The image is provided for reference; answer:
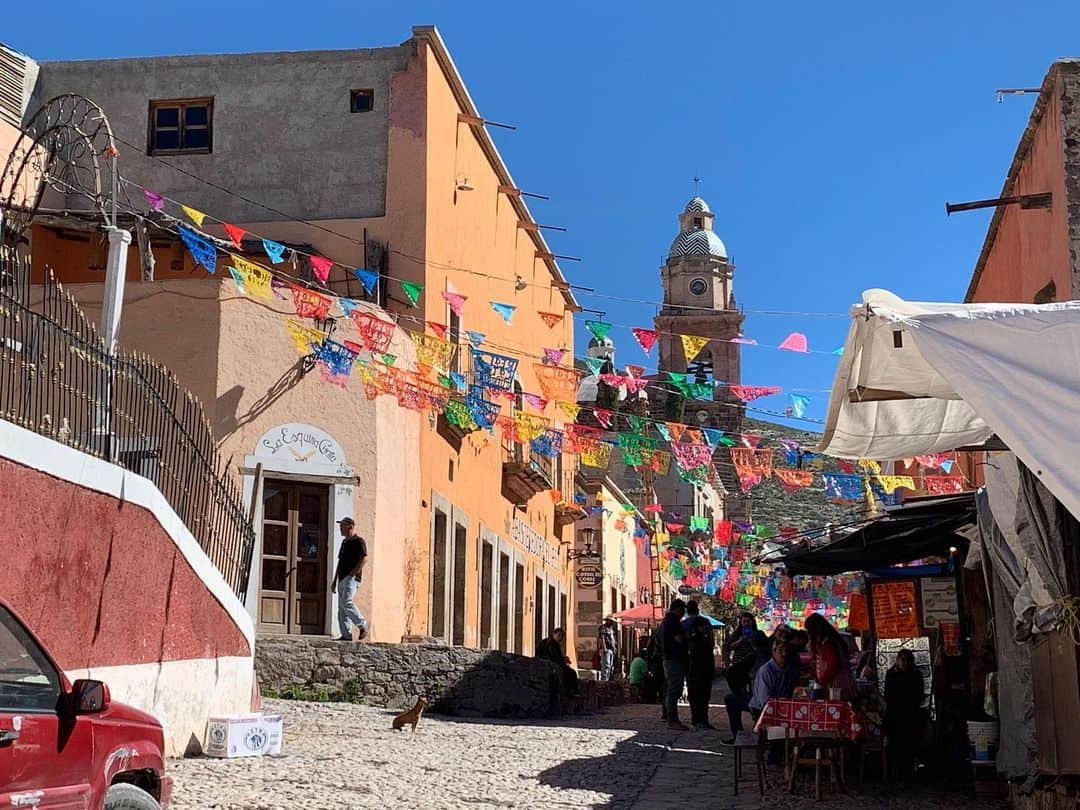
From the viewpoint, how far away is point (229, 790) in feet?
30.1

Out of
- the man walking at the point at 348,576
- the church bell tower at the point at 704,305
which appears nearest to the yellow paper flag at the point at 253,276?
the man walking at the point at 348,576

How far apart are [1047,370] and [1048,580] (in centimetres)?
190

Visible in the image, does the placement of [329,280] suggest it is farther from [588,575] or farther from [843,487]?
[588,575]

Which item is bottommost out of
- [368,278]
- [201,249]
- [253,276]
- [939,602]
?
[939,602]

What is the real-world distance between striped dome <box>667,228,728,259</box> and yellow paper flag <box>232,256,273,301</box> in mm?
75599

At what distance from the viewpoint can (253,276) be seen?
1636 cm

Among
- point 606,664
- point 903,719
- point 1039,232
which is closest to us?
point 903,719

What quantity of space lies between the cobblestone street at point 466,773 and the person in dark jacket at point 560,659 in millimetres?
4919

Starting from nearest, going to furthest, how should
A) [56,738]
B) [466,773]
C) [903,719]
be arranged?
[56,738], [466,773], [903,719]

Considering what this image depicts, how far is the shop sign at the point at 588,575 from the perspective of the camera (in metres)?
39.8

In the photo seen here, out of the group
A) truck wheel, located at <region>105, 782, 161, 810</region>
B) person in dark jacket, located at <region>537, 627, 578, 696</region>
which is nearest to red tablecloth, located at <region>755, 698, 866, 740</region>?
truck wheel, located at <region>105, 782, 161, 810</region>

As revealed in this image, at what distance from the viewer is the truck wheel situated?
5.64 meters

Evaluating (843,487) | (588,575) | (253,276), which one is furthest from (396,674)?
(588,575)

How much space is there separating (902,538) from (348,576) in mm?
6733
